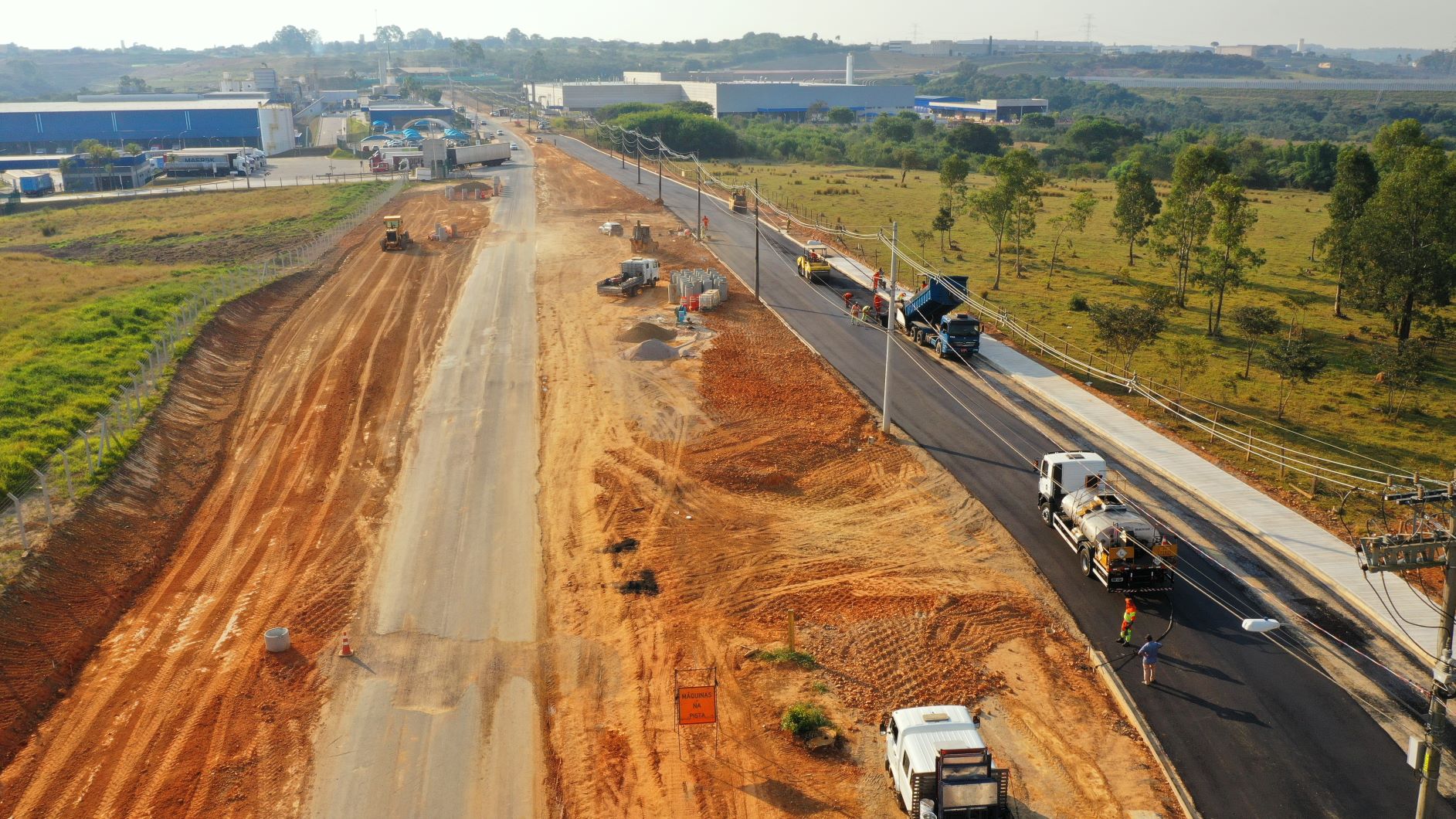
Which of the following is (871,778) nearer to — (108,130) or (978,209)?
(978,209)

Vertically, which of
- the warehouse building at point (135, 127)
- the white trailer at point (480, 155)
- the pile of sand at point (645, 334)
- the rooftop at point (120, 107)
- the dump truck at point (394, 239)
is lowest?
the pile of sand at point (645, 334)

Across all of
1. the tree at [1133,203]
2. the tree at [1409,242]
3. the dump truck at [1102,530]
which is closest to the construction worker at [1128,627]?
the dump truck at [1102,530]

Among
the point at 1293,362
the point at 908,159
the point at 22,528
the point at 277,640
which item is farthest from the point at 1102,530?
the point at 908,159

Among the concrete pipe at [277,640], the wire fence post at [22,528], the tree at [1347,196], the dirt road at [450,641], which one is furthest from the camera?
the tree at [1347,196]

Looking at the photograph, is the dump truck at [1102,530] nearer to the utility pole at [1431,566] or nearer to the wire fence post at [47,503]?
the utility pole at [1431,566]

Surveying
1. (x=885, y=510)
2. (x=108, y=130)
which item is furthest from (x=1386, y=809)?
(x=108, y=130)

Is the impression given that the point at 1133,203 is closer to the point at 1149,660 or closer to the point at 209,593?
the point at 1149,660
